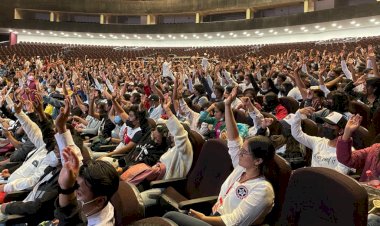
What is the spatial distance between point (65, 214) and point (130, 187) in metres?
0.56

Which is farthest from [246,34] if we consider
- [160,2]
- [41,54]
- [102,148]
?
[102,148]

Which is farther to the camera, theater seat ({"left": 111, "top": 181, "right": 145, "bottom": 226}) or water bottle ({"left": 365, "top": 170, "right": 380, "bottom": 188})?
water bottle ({"left": 365, "top": 170, "right": 380, "bottom": 188})

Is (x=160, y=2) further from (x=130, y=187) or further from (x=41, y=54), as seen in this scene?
(x=130, y=187)

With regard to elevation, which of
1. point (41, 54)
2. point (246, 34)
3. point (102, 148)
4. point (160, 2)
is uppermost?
point (160, 2)

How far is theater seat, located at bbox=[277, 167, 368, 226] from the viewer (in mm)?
1746

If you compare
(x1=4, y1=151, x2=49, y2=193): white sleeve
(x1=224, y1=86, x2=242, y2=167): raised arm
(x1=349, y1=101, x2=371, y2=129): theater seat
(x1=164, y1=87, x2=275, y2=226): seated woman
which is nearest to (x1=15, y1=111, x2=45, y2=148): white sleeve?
(x1=4, y1=151, x2=49, y2=193): white sleeve

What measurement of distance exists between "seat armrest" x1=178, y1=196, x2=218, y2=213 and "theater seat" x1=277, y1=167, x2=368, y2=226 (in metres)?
0.59

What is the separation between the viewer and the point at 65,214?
1548 mm

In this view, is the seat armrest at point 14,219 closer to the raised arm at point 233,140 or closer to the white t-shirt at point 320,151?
the raised arm at point 233,140

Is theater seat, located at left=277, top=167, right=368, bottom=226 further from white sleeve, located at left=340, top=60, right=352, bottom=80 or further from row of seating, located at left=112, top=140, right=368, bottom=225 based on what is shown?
white sleeve, located at left=340, top=60, right=352, bottom=80

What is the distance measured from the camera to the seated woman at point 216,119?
4.05 m

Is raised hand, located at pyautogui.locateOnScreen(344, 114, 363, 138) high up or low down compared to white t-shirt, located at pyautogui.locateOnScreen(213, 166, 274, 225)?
up

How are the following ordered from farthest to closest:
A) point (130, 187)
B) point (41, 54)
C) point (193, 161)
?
point (41, 54) < point (193, 161) < point (130, 187)

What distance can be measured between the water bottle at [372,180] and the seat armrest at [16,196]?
7.47ft
